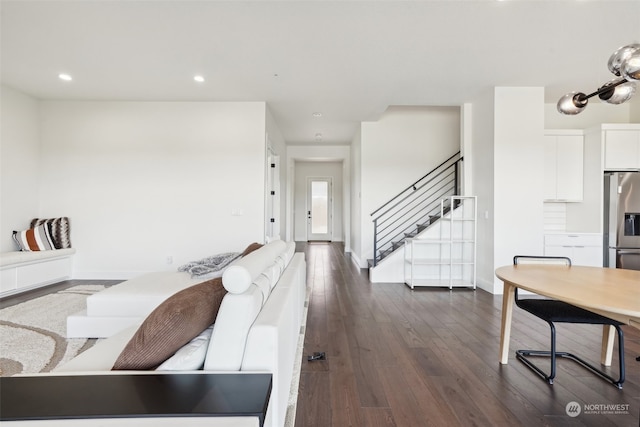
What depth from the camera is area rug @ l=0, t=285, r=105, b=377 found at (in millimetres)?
2102

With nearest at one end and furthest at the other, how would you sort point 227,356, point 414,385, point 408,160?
point 227,356 → point 414,385 → point 408,160

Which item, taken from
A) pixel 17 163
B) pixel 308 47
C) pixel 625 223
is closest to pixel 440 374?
pixel 308 47

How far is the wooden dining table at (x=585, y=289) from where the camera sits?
1.29m

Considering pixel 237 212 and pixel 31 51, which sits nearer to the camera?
pixel 31 51

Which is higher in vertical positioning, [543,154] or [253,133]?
[253,133]

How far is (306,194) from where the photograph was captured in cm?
1033

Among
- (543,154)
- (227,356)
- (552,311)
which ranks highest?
(543,154)

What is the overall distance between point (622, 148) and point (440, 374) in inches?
178

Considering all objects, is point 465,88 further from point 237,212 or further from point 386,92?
point 237,212

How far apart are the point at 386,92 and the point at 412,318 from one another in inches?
120

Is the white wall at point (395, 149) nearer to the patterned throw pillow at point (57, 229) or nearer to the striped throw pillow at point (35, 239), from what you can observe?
the patterned throw pillow at point (57, 229)

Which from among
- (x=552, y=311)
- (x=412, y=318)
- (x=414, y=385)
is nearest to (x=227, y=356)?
(x=414, y=385)

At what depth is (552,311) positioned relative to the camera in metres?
1.95

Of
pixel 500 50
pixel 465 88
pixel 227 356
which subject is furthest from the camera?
pixel 465 88
